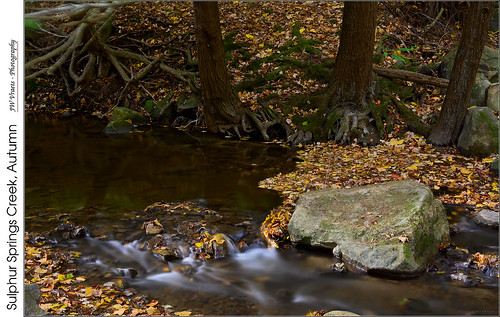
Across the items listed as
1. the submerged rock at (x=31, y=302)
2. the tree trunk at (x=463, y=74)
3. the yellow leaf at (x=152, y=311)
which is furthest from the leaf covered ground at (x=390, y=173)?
the submerged rock at (x=31, y=302)

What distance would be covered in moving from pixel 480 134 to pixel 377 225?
4.46 m

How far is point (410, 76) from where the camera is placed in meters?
11.4

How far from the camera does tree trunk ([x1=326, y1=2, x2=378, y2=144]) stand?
10086 millimetres

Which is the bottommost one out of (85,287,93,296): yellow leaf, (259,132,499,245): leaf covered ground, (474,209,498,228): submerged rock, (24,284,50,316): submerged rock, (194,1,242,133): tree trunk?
(85,287,93,296): yellow leaf

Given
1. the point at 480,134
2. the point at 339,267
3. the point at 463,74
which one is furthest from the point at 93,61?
the point at 339,267

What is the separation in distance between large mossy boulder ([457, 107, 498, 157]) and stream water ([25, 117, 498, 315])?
276 centimetres

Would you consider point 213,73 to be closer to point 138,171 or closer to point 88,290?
point 138,171

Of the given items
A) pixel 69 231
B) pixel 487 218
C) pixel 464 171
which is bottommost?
pixel 69 231

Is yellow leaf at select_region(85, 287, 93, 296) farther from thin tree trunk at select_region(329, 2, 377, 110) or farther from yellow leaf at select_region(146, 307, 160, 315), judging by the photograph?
thin tree trunk at select_region(329, 2, 377, 110)

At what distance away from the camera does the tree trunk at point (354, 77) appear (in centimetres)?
1009

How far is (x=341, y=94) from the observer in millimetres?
10852

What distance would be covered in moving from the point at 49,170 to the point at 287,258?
6092 millimetres

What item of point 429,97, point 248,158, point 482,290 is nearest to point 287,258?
point 482,290

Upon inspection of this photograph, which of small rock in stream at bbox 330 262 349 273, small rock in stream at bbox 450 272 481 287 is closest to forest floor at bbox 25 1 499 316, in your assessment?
small rock in stream at bbox 330 262 349 273
